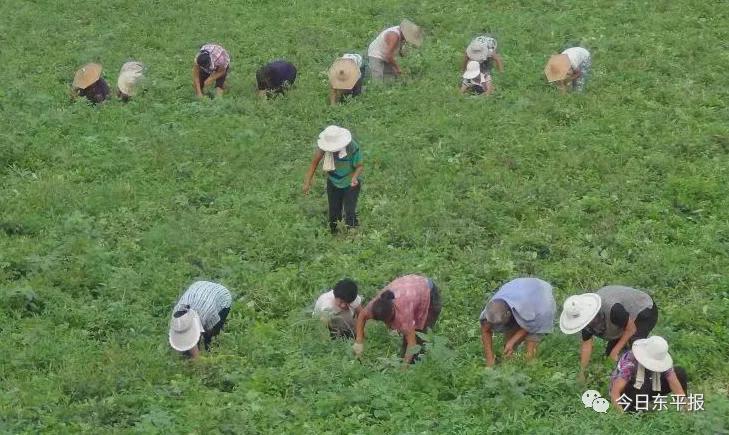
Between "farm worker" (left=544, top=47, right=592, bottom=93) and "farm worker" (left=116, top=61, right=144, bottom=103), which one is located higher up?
"farm worker" (left=116, top=61, right=144, bottom=103)

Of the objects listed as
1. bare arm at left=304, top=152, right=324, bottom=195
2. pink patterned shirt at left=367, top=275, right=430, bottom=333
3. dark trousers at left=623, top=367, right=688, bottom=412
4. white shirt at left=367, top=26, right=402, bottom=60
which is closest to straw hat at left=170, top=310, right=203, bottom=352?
pink patterned shirt at left=367, top=275, right=430, bottom=333

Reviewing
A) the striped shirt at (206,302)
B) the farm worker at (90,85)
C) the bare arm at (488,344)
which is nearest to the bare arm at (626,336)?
the bare arm at (488,344)

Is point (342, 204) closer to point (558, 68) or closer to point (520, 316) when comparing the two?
point (520, 316)

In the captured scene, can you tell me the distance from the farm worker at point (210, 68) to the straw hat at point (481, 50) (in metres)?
4.08

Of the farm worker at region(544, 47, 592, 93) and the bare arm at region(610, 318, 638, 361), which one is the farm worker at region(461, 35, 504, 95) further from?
the bare arm at region(610, 318, 638, 361)

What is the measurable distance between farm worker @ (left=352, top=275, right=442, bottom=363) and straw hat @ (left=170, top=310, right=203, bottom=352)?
1.42 metres

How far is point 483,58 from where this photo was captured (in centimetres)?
1517

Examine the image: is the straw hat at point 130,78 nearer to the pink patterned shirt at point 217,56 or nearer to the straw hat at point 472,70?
the pink patterned shirt at point 217,56

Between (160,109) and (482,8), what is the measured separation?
7797mm

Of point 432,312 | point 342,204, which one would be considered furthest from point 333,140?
point 432,312

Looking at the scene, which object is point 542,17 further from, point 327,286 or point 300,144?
point 327,286

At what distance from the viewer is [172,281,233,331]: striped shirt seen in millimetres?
8438

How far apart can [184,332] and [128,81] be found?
8.34m

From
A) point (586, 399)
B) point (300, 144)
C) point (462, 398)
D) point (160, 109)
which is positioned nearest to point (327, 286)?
point (462, 398)
